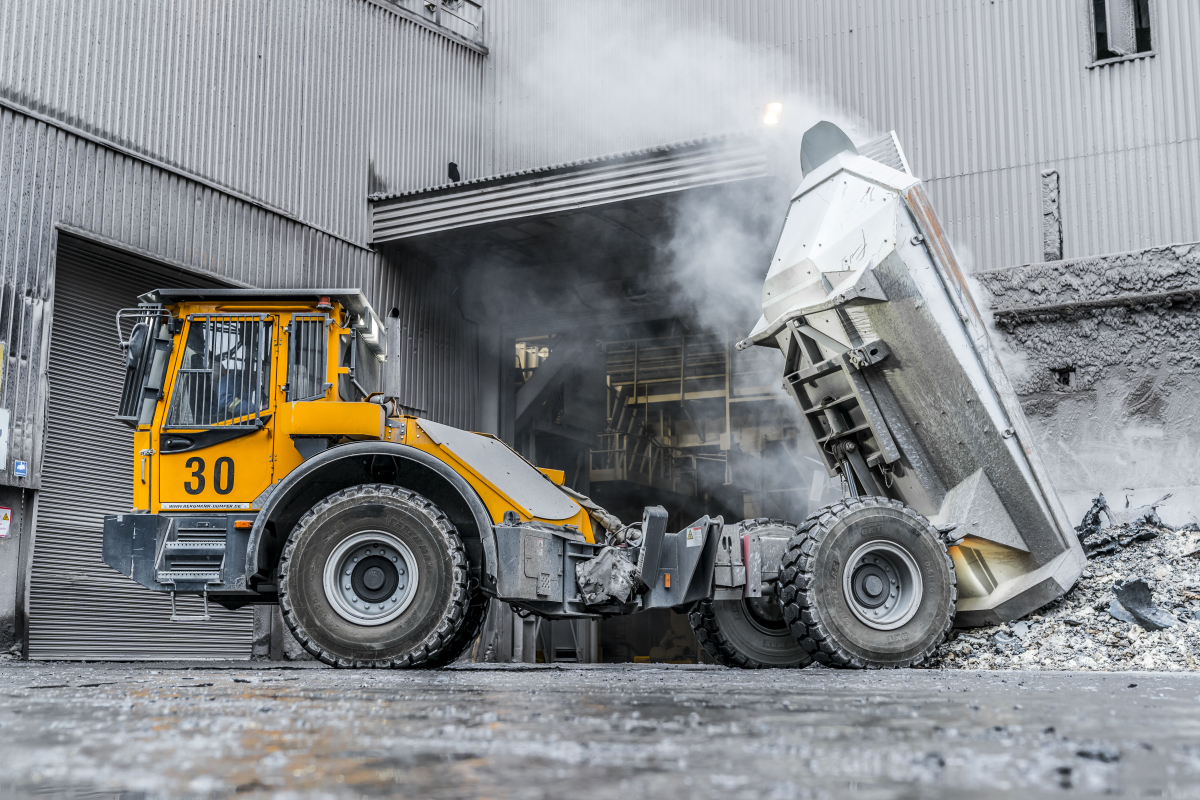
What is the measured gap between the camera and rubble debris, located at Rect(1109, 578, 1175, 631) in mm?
7559

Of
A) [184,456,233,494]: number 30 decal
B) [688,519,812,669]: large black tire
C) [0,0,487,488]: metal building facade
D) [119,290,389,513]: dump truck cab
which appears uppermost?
[0,0,487,488]: metal building facade

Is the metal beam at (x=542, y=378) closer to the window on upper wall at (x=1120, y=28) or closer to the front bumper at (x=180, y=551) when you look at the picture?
the window on upper wall at (x=1120, y=28)

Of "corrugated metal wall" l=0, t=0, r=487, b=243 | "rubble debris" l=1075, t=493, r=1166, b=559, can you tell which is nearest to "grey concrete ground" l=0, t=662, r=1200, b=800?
"rubble debris" l=1075, t=493, r=1166, b=559

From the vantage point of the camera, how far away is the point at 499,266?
1645cm

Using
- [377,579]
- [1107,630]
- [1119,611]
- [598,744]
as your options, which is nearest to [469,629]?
[377,579]

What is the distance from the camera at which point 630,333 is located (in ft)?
59.2

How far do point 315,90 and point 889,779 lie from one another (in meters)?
14.1

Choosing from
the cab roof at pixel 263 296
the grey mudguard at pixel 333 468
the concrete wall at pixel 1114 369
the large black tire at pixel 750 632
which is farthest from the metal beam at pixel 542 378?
the grey mudguard at pixel 333 468

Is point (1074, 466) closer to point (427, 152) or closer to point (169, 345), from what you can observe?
point (169, 345)

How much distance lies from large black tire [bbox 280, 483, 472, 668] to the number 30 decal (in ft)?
2.33

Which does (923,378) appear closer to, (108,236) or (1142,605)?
(1142,605)

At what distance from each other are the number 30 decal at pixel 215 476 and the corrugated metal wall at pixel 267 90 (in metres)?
5.59

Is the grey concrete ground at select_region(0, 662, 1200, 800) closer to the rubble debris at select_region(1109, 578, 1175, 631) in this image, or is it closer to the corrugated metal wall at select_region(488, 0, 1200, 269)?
the rubble debris at select_region(1109, 578, 1175, 631)

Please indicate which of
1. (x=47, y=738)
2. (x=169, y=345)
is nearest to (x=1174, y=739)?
(x=47, y=738)
